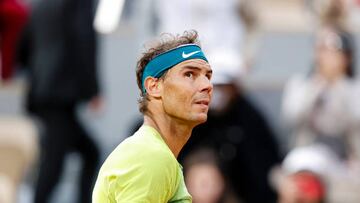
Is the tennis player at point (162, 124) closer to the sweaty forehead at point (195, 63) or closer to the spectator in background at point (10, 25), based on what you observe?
the sweaty forehead at point (195, 63)

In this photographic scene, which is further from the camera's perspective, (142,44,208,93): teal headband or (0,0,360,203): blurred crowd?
(0,0,360,203): blurred crowd

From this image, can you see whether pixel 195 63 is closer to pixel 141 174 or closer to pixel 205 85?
pixel 205 85

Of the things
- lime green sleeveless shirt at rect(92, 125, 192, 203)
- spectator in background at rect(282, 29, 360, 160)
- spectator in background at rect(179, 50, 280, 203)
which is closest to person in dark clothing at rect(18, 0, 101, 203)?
spectator in background at rect(179, 50, 280, 203)

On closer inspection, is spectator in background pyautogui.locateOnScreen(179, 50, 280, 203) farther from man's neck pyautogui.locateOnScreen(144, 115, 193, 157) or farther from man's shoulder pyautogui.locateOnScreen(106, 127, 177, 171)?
man's shoulder pyautogui.locateOnScreen(106, 127, 177, 171)

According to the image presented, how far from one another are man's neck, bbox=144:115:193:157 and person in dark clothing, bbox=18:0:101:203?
187 inches

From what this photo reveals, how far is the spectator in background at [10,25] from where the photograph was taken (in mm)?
10484

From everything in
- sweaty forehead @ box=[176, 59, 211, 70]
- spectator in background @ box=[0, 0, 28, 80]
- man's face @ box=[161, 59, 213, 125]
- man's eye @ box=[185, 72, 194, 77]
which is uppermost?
spectator in background @ box=[0, 0, 28, 80]

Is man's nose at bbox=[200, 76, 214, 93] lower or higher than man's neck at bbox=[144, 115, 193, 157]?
higher

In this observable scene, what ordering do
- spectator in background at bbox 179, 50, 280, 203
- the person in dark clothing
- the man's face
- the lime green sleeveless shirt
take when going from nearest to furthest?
the lime green sleeveless shirt, the man's face, spectator in background at bbox 179, 50, 280, 203, the person in dark clothing

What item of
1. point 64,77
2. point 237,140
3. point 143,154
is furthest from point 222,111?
point 143,154

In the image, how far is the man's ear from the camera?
5.09 m

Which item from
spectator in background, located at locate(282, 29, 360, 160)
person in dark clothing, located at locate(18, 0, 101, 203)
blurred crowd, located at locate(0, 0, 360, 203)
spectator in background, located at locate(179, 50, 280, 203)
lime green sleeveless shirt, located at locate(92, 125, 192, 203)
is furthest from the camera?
person in dark clothing, located at locate(18, 0, 101, 203)

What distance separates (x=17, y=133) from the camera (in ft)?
35.3

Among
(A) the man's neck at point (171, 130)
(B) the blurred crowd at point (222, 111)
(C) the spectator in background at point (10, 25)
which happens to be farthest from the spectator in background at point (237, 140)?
(A) the man's neck at point (171, 130)
